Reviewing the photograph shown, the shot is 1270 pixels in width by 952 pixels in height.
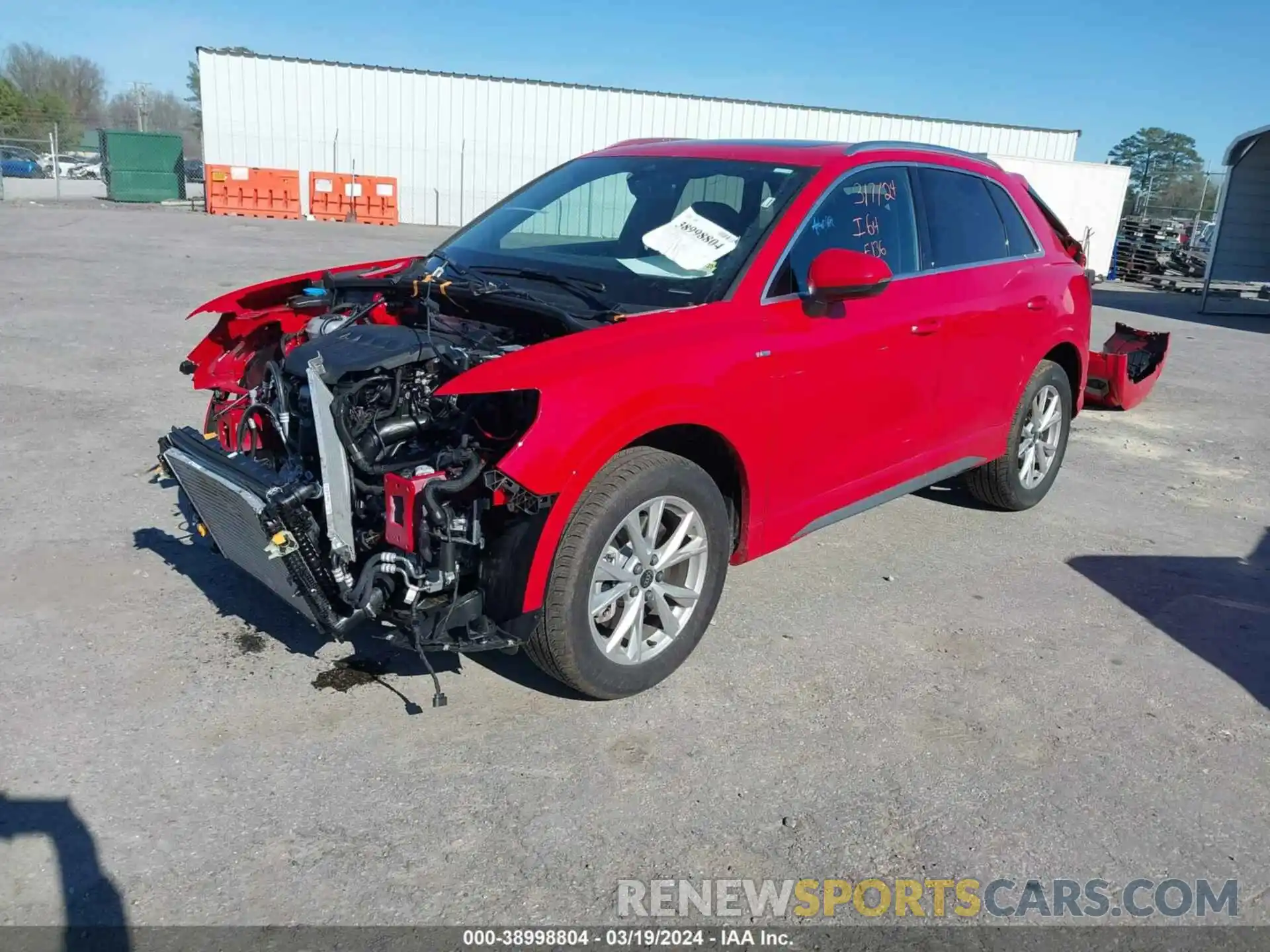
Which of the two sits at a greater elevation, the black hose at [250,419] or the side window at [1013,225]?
the side window at [1013,225]

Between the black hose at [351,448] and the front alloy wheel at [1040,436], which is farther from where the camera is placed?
the front alloy wheel at [1040,436]

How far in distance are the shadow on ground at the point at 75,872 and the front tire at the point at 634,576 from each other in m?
1.36

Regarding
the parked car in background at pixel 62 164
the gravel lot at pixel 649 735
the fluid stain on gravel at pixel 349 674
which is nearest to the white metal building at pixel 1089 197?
the gravel lot at pixel 649 735

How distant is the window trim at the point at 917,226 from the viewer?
3.97 m

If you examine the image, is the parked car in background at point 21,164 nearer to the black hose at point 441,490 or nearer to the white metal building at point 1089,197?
the white metal building at point 1089,197

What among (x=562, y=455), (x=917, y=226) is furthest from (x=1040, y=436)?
(x=562, y=455)

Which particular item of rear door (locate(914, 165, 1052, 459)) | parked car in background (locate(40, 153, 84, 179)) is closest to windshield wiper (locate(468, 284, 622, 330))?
rear door (locate(914, 165, 1052, 459))

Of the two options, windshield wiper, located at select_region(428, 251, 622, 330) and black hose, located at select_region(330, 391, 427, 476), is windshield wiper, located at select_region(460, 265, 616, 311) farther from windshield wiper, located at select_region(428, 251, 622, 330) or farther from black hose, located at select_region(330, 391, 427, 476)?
black hose, located at select_region(330, 391, 427, 476)

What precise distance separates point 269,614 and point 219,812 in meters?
1.32

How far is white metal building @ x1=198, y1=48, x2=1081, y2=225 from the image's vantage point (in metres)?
28.3

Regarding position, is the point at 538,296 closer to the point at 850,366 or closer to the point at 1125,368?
the point at 850,366

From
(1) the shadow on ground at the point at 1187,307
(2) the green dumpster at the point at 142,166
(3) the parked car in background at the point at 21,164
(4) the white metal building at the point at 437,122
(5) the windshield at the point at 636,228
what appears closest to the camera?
(5) the windshield at the point at 636,228

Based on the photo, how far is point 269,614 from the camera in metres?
4.17

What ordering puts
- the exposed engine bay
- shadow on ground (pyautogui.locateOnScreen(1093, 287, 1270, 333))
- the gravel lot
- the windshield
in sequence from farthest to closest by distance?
shadow on ground (pyautogui.locateOnScreen(1093, 287, 1270, 333))
the windshield
the exposed engine bay
the gravel lot
